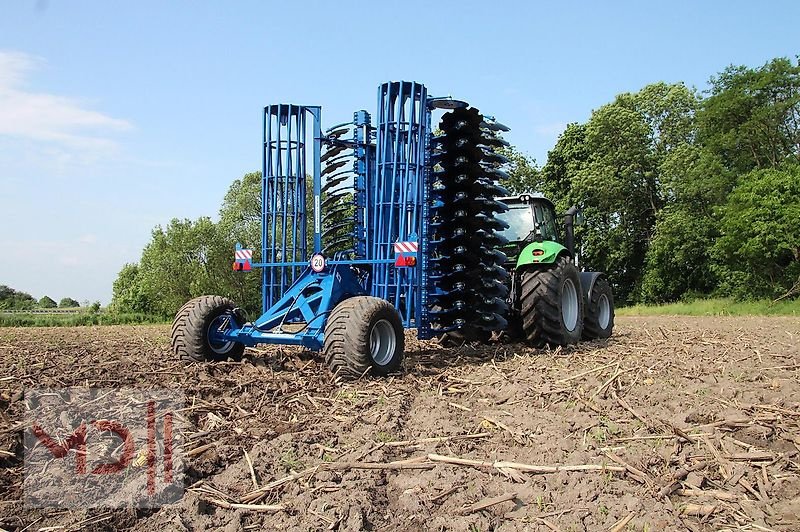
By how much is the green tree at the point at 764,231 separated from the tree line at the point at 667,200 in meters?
0.05

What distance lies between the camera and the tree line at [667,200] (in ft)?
90.9

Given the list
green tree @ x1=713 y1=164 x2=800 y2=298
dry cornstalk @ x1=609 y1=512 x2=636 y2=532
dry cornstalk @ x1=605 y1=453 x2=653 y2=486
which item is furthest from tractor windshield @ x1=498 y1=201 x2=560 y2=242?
green tree @ x1=713 y1=164 x2=800 y2=298

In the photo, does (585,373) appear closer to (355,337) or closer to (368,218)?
(355,337)

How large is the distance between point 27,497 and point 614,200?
34084 mm

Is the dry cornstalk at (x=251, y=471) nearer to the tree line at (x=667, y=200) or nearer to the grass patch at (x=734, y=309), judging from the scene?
the grass patch at (x=734, y=309)

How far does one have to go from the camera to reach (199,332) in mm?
7004

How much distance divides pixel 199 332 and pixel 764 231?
83.4ft

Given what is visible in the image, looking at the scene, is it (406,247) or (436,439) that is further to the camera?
(406,247)

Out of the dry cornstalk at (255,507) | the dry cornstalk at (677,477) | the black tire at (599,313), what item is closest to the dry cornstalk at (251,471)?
the dry cornstalk at (255,507)

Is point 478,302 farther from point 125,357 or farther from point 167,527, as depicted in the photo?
point 167,527

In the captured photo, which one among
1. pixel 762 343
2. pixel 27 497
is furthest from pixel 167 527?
pixel 762 343

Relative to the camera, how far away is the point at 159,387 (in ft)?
18.4

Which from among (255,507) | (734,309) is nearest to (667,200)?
(734,309)

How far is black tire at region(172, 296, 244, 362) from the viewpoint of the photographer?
7023 millimetres
